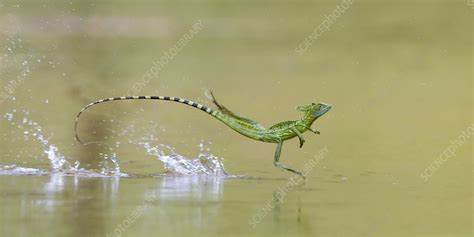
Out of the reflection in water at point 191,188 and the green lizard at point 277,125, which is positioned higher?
the green lizard at point 277,125

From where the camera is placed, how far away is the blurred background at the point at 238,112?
9383 mm

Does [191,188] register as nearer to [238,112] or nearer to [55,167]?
[55,167]

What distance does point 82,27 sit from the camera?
21.1 metres

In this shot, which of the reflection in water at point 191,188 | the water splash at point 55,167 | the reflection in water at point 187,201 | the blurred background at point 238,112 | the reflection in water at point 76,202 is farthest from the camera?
the water splash at point 55,167

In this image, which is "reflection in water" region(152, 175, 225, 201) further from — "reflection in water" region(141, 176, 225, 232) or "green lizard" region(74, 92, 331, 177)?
"green lizard" region(74, 92, 331, 177)

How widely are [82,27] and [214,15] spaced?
6.97 feet

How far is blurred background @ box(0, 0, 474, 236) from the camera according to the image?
9383 millimetres

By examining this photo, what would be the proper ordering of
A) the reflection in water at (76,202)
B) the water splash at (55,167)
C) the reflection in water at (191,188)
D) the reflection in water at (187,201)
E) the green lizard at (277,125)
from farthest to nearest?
the water splash at (55,167)
the green lizard at (277,125)
the reflection in water at (191,188)
the reflection in water at (187,201)
the reflection in water at (76,202)

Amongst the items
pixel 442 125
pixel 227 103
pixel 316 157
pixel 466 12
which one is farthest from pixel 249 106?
pixel 466 12

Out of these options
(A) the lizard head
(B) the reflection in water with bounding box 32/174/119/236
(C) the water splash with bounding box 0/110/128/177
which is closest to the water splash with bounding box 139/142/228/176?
(C) the water splash with bounding box 0/110/128/177

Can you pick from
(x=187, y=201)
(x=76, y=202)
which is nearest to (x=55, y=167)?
(x=76, y=202)

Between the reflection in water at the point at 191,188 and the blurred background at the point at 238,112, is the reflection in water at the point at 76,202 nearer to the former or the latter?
the blurred background at the point at 238,112

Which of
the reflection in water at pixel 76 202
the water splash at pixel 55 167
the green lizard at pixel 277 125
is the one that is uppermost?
the green lizard at pixel 277 125

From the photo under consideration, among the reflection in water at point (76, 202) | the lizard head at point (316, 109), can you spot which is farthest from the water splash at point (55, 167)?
the lizard head at point (316, 109)
